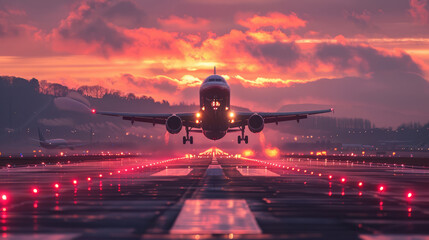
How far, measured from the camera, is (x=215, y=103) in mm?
61156

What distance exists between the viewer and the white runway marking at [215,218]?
17.0m

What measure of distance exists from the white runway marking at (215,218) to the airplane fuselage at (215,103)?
116ft

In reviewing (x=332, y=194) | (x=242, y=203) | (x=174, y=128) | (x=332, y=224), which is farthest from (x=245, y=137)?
(x=332, y=224)

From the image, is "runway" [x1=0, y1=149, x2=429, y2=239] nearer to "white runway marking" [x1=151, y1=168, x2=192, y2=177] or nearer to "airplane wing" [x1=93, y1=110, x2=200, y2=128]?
"white runway marking" [x1=151, y1=168, x2=192, y2=177]

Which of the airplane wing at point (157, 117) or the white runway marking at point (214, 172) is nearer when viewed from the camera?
the white runway marking at point (214, 172)

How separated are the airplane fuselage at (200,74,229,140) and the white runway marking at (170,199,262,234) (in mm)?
35348

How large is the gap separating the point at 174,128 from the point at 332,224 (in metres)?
44.6

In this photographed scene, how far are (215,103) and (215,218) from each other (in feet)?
136

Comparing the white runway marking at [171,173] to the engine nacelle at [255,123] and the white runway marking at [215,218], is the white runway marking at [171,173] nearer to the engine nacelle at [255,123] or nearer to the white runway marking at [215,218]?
the engine nacelle at [255,123]

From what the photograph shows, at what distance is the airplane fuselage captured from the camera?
200ft

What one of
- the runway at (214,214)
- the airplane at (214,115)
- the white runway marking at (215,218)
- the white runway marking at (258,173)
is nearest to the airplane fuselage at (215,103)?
the airplane at (214,115)

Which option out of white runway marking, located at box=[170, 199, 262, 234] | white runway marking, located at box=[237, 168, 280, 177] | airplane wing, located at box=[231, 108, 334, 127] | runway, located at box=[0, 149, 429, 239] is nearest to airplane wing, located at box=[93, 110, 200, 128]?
airplane wing, located at box=[231, 108, 334, 127]

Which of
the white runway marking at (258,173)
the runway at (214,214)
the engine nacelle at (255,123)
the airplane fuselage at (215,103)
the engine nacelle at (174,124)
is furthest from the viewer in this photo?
the engine nacelle at (174,124)

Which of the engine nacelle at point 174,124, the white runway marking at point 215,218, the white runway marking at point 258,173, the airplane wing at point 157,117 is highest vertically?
the airplane wing at point 157,117
